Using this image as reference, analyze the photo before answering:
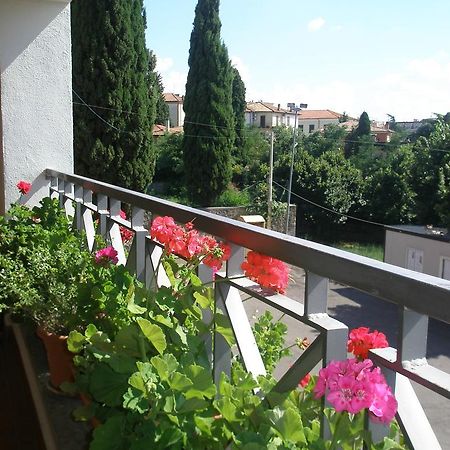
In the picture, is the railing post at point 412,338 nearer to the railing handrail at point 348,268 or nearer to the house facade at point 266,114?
the railing handrail at point 348,268

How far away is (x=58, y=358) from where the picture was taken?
4.92 feet

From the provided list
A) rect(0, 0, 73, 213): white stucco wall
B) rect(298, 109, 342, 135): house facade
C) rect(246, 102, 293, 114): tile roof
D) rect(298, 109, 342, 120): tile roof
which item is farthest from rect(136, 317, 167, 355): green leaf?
rect(298, 109, 342, 120): tile roof

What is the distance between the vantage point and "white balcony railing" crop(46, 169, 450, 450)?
626 millimetres

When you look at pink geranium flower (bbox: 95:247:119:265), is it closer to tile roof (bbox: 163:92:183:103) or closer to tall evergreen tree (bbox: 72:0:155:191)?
tall evergreen tree (bbox: 72:0:155:191)

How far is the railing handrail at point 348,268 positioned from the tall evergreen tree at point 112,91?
10.3 m

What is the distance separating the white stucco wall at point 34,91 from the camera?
2848mm

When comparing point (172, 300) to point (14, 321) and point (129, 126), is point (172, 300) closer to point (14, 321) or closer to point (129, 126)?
point (14, 321)

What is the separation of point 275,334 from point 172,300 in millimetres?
308

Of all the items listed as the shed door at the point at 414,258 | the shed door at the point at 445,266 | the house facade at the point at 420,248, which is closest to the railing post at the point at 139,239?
the house facade at the point at 420,248

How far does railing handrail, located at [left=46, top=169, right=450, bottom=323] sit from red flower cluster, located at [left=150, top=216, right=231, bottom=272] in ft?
0.08

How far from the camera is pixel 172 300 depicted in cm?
104

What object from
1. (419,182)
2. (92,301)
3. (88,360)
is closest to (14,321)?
(92,301)

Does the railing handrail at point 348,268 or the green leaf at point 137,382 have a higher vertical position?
the railing handrail at point 348,268

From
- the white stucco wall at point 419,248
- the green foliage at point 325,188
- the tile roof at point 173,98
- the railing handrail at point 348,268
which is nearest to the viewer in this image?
the railing handrail at point 348,268
